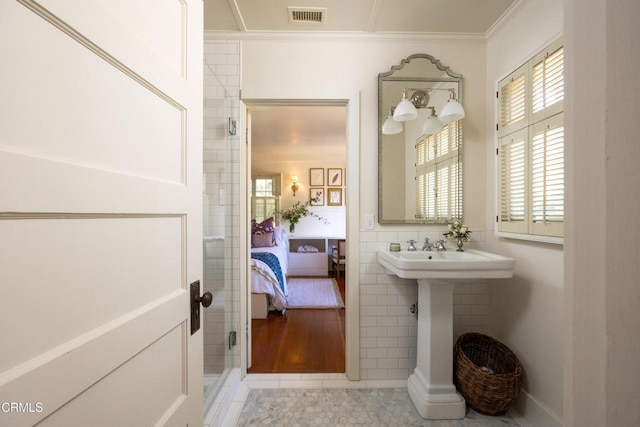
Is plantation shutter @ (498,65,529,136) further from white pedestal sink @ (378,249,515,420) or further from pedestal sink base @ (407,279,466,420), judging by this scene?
pedestal sink base @ (407,279,466,420)

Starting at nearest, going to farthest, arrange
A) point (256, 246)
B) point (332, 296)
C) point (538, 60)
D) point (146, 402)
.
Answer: point (146, 402) < point (538, 60) < point (332, 296) < point (256, 246)

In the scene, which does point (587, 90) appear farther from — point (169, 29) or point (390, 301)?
point (390, 301)

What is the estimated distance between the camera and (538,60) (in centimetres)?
142

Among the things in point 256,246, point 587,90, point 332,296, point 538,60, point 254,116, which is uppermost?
point 254,116

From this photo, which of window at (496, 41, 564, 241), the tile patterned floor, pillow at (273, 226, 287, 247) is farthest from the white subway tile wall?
pillow at (273, 226, 287, 247)

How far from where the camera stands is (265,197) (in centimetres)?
542

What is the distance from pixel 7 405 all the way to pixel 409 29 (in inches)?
92.9

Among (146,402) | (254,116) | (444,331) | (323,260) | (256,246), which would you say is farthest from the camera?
(323,260)

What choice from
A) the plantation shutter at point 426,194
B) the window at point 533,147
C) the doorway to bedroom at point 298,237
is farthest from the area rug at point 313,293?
the window at point 533,147

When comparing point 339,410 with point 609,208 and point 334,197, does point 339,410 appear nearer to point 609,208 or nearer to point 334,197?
point 609,208

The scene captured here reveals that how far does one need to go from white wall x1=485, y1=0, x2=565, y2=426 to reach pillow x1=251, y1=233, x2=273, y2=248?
9.89 ft

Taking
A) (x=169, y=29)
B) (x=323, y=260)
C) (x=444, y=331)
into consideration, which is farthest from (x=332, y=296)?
(x=169, y=29)

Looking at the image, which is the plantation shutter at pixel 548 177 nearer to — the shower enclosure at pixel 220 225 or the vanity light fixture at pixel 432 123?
the vanity light fixture at pixel 432 123

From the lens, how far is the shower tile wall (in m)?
1.64
